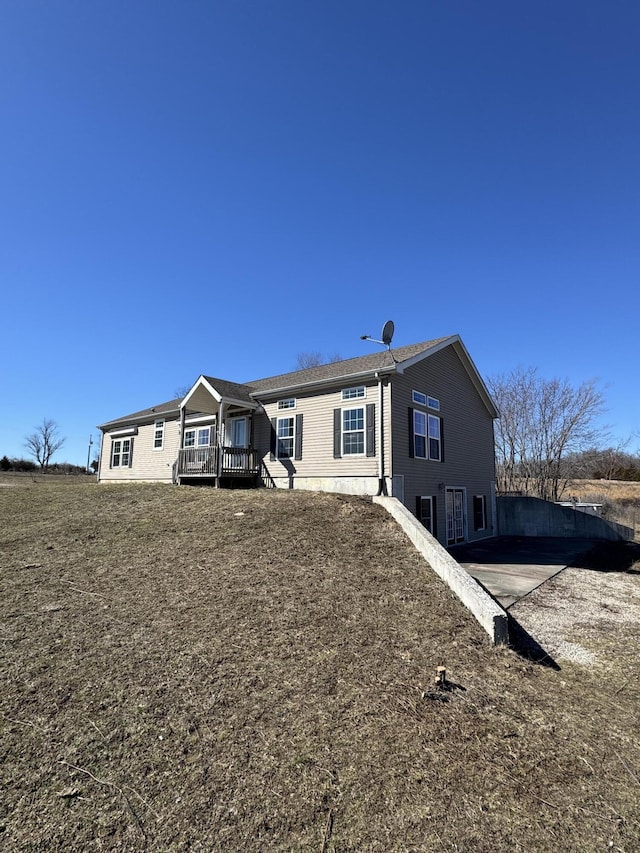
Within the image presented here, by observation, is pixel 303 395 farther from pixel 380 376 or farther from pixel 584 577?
pixel 584 577

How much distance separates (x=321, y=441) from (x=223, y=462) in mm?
3884

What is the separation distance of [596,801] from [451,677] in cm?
168

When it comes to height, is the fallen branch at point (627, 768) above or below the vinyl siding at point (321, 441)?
below

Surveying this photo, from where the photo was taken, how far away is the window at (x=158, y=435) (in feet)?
66.9

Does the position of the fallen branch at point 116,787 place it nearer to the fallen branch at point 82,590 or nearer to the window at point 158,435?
the fallen branch at point 82,590

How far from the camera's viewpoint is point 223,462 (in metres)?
15.5

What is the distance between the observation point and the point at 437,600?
6.61 meters

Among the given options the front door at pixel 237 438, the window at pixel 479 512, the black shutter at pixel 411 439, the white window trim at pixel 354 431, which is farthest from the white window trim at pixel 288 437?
the window at pixel 479 512

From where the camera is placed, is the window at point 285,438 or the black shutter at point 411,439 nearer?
the black shutter at point 411,439

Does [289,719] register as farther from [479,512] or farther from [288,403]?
[479,512]

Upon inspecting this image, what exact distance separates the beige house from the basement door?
0.12ft

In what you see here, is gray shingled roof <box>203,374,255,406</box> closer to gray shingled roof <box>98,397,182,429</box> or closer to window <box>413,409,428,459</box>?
gray shingled roof <box>98,397,182,429</box>

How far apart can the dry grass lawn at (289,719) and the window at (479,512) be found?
1012 centimetres

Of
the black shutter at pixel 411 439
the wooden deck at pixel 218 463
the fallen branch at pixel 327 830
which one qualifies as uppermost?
the black shutter at pixel 411 439
